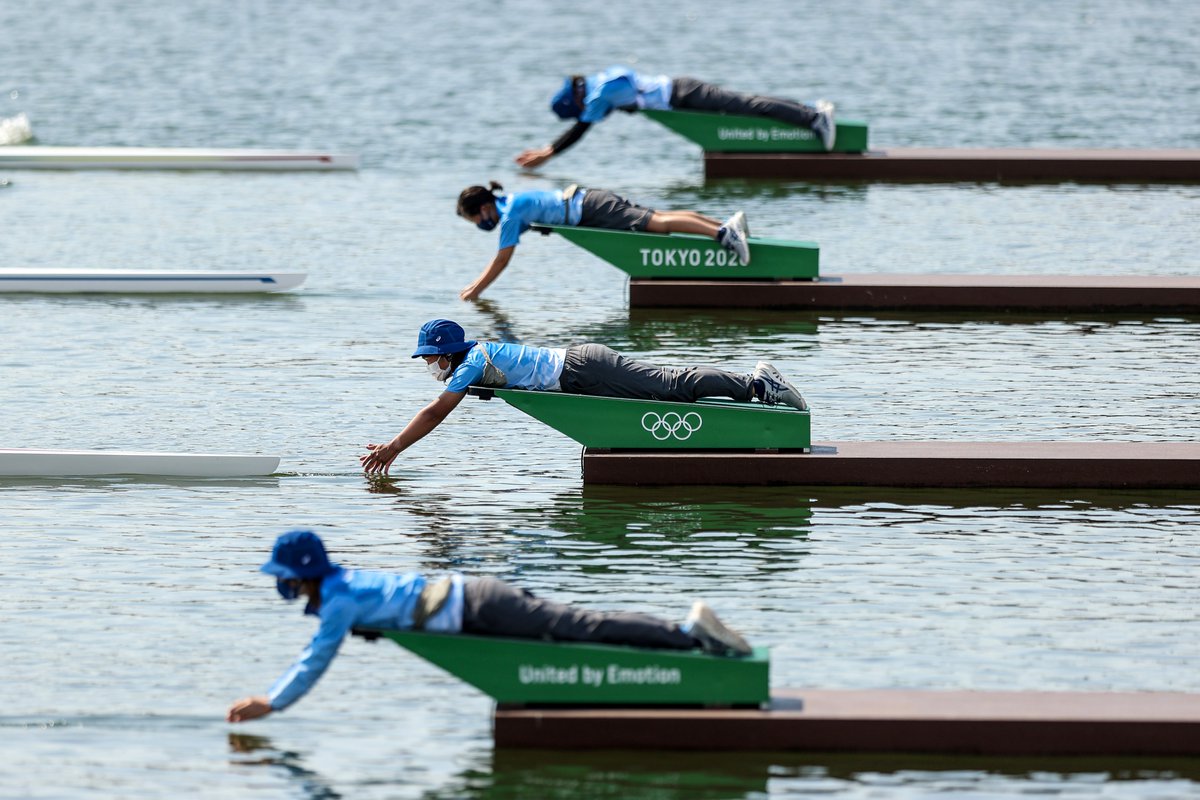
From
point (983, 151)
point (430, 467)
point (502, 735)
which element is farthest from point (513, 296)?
point (502, 735)

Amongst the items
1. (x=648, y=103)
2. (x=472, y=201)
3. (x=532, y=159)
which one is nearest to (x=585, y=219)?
(x=472, y=201)

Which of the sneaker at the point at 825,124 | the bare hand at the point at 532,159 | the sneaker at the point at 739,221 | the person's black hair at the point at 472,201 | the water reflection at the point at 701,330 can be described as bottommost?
the water reflection at the point at 701,330

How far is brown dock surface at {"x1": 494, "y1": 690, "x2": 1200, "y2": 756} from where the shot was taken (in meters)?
9.81

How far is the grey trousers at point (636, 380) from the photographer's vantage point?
14141 millimetres

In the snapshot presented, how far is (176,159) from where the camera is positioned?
28.5 metres

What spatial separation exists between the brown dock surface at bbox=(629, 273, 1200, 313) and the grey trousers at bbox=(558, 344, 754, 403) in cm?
612

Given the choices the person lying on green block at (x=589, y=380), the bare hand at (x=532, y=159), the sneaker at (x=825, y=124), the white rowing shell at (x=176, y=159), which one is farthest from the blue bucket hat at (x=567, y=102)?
the person lying on green block at (x=589, y=380)

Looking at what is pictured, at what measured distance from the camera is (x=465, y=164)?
94.3 ft

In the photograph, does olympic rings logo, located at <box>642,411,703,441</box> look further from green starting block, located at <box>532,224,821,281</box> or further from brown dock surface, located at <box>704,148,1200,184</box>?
brown dock surface, located at <box>704,148,1200,184</box>

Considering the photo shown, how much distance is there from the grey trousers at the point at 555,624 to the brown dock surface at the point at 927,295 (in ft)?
34.9

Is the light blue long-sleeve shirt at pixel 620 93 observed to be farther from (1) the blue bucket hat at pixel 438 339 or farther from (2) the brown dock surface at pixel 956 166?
(1) the blue bucket hat at pixel 438 339

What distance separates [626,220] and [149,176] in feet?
35.5

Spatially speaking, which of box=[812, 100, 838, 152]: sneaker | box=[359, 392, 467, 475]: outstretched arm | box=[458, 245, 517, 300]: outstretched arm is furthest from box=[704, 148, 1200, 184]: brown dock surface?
box=[359, 392, 467, 475]: outstretched arm

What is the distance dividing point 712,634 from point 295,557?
2.15 meters
